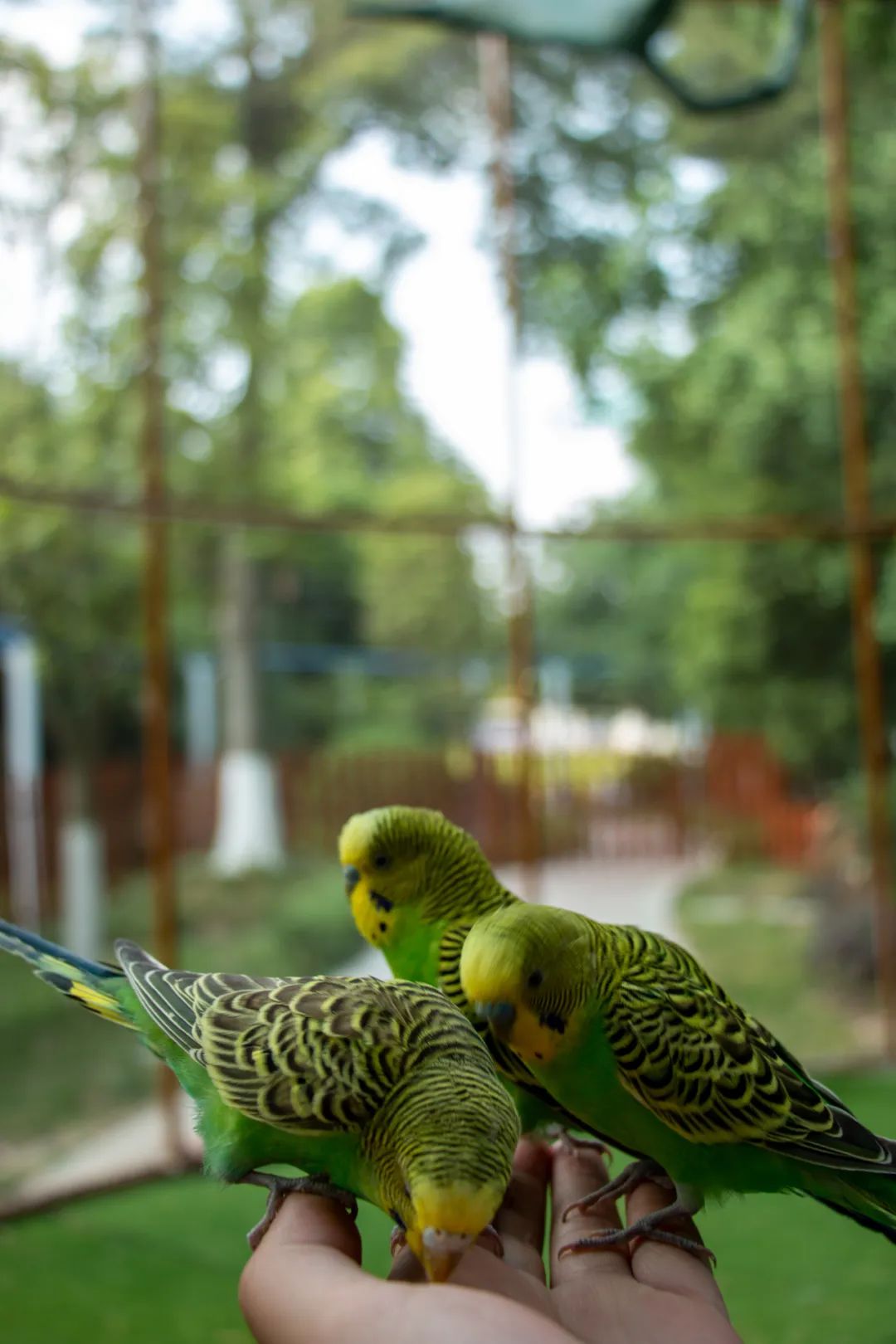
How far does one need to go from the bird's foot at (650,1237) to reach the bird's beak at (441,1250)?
0.30m

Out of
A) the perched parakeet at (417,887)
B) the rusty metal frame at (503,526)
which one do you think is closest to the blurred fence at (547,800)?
the rusty metal frame at (503,526)

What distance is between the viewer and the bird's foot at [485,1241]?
1086mm

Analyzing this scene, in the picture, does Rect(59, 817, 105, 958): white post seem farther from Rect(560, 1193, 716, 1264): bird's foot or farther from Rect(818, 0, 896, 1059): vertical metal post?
Rect(560, 1193, 716, 1264): bird's foot

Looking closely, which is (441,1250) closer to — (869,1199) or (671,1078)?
(671,1078)

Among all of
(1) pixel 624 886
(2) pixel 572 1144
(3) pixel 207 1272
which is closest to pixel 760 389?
(1) pixel 624 886

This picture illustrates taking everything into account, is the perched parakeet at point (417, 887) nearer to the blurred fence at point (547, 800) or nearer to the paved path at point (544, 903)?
the paved path at point (544, 903)

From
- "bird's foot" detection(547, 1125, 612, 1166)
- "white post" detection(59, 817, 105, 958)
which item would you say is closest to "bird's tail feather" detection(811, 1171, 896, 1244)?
"bird's foot" detection(547, 1125, 612, 1166)

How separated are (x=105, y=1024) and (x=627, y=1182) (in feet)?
12.6

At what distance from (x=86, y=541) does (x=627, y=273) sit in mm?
3237

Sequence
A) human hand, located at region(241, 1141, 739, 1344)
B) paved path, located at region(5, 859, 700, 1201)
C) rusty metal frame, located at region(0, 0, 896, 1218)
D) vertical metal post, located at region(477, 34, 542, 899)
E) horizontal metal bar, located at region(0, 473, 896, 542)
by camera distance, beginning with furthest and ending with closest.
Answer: vertical metal post, located at region(477, 34, 542, 899) → paved path, located at region(5, 859, 700, 1201) → rusty metal frame, located at region(0, 0, 896, 1218) → horizontal metal bar, located at region(0, 473, 896, 542) → human hand, located at region(241, 1141, 739, 1344)

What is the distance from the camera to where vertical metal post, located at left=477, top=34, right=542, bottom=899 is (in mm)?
3611

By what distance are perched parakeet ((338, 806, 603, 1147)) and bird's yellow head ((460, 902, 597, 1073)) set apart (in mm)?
194

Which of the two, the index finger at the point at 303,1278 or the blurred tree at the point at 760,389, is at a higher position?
the blurred tree at the point at 760,389

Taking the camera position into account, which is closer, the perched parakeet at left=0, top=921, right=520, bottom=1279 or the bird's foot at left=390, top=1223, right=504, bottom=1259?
the perched parakeet at left=0, top=921, right=520, bottom=1279
